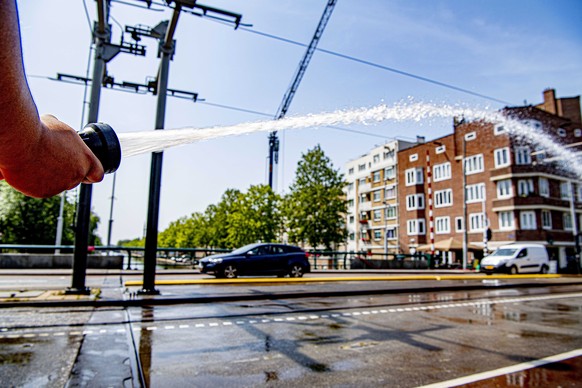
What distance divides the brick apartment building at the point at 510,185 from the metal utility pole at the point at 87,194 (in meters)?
33.7

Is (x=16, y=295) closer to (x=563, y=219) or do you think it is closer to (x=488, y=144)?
(x=488, y=144)

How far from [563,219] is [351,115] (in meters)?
48.7

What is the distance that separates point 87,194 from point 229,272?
811 cm

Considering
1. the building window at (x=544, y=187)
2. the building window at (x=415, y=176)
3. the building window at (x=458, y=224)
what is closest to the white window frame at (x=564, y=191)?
the building window at (x=544, y=187)

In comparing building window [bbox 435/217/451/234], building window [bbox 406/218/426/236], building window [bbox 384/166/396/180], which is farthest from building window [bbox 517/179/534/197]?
building window [bbox 384/166/396/180]

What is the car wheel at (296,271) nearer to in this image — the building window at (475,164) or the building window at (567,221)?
the building window at (475,164)

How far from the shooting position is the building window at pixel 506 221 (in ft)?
135

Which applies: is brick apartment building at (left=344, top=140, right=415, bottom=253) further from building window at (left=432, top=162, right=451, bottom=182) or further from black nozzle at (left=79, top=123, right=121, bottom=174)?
black nozzle at (left=79, top=123, right=121, bottom=174)

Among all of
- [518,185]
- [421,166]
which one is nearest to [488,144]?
[518,185]

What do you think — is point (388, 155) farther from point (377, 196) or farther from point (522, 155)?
point (522, 155)

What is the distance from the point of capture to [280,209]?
4112 cm

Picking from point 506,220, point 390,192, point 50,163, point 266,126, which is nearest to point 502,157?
point 506,220

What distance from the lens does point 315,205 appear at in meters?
38.5

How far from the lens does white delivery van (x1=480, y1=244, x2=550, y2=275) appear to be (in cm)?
2539
